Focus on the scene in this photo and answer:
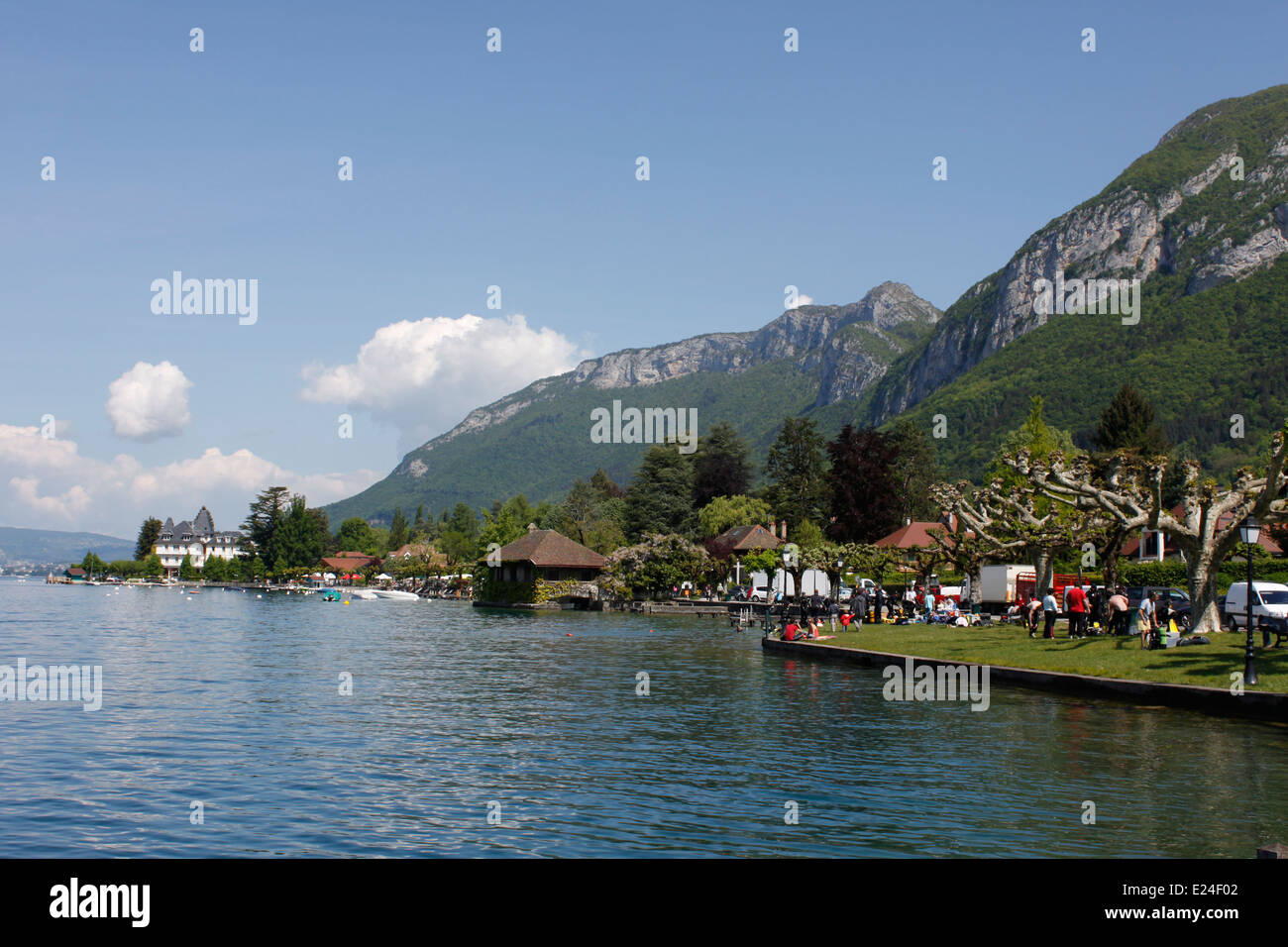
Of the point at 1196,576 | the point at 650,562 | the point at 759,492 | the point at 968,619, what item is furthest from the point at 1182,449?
the point at 1196,576

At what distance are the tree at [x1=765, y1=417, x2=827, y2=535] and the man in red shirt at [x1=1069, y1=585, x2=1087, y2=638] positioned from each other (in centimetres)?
8498

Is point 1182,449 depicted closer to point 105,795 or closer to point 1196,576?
point 1196,576

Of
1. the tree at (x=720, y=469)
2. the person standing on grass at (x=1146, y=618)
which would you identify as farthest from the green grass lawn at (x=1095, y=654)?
the tree at (x=720, y=469)

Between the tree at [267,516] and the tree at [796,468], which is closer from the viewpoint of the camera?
the tree at [796,468]

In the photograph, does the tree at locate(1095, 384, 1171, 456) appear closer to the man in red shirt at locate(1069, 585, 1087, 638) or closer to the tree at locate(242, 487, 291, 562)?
the man in red shirt at locate(1069, 585, 1087, 638)

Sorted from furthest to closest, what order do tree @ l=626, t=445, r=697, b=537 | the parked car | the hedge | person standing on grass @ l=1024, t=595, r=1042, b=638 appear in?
tree @ l=626, t=445, r=697, b=537 → the hedge → person standing on grass @ l=1024, t=595, r=1042, b=638 → the parked car

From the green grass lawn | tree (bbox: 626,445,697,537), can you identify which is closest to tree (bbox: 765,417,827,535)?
tree (bbox: 626,445,697,537)

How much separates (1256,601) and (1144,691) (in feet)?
49.6

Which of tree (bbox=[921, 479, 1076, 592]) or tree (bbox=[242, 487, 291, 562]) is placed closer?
tree (bbox=[921, 479, 1076, 592])

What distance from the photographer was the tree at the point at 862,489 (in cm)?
9962

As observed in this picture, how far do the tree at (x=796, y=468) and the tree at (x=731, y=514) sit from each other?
319cm

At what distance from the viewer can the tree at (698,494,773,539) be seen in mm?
119062

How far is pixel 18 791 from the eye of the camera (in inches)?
664

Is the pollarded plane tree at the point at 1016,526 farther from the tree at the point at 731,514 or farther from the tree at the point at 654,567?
the tree at the point at 731,514
